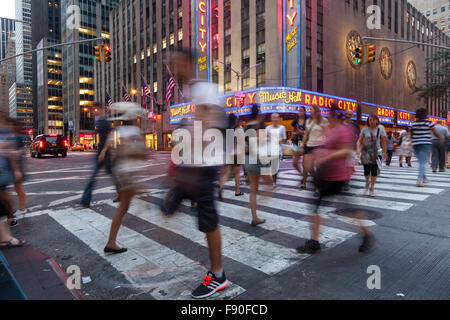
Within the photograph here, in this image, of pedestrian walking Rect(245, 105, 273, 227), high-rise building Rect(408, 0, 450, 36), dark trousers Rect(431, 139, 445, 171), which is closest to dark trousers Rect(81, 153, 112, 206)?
pedestrian walking Rect(245, 105, 273, 227)

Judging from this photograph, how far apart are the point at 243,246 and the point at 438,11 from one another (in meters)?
125

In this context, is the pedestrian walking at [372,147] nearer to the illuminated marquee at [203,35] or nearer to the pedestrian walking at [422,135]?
the pedestrian walking at [422,135]

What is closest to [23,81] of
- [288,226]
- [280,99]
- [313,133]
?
[280,99]

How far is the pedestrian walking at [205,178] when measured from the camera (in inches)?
97.9

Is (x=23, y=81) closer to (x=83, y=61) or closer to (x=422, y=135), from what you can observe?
(x=83, y=61)

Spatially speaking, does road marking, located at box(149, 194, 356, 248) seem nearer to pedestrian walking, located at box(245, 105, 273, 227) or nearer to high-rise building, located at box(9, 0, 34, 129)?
pedestrian walking, located at box(245, 105, 273, 227)

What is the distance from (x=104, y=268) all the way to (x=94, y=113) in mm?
3791

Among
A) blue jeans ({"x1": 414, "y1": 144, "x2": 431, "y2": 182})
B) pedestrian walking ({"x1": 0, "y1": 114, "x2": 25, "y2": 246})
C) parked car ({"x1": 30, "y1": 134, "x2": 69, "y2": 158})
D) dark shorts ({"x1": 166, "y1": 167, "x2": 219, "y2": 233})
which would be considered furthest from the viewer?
parked car ({"x1": 30, "y1": 134, "x2": 69, "y2": 158})

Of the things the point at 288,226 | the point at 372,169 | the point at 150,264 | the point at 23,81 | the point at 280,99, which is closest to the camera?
the point at 150,264

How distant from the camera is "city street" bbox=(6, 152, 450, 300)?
8.52ft

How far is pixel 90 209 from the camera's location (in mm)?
5652

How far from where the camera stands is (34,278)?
2848mm

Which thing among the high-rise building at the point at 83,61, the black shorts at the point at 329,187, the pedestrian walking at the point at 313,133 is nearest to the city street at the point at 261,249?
the black shorts at the point at 329,187

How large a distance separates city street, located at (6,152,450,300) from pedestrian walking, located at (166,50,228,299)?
0.55ft
